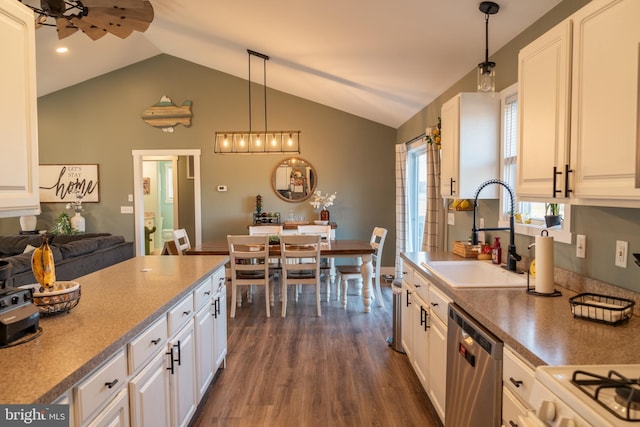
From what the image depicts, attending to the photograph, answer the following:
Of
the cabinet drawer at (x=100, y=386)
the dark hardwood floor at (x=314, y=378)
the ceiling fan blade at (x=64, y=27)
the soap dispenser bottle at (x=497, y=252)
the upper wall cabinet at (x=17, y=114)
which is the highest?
the ceiling fan blade at (x=64, y=27)

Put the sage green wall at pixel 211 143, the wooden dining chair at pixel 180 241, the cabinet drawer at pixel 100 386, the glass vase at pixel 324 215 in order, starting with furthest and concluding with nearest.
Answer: the sage green wall at pixel 211 143 → the glass vase at pixel 324 215 → the wooden dining chair at pixel 180 241 → the cabinet drawer at pixel 100 386

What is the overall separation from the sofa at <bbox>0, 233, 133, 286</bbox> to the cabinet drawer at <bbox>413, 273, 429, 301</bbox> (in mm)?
2839

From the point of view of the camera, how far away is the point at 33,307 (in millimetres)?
1353

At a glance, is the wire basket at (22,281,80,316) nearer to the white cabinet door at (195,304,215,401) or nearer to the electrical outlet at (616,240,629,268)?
the white cabinet door at (195,304,215,401)

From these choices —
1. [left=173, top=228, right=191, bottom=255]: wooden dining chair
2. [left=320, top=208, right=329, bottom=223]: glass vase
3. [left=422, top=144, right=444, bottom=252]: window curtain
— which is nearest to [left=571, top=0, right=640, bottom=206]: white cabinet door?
[left=422, top=144, right=444, bottom=252]: window curtain

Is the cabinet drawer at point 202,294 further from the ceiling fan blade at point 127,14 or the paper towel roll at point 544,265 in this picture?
the ceiling fan blade at point 127,14

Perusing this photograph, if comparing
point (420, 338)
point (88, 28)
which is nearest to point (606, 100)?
point (420, 338)

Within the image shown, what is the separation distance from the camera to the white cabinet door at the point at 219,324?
106 inches

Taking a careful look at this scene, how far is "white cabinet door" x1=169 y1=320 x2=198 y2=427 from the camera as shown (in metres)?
1.90

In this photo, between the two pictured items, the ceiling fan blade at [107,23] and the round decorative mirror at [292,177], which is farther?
the round decorative mirror at [292,177]

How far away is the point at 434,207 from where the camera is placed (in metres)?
3.98

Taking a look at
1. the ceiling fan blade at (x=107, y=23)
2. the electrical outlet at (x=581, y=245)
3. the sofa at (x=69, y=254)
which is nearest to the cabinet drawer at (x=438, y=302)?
the electrical outlet at (x=581, y=245)

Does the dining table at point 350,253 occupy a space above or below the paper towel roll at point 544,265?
below

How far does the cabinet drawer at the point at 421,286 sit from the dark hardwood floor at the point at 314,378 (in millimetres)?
703
